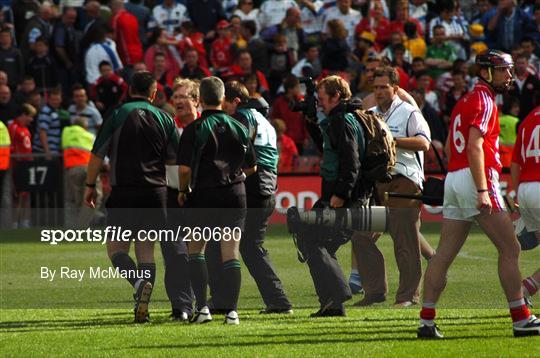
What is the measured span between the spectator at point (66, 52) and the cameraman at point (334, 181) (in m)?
13.7

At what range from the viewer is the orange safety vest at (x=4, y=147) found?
20969 millimetres

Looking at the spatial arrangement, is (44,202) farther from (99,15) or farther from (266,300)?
(266,300)

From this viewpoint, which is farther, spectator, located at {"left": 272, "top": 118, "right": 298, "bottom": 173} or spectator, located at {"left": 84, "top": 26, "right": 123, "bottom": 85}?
spectator, located at {"left": 84, "top": 26, "right": 123, "bottom": 85}

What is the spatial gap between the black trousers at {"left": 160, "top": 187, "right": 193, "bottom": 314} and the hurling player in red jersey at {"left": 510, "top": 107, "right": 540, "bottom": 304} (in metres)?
2.66

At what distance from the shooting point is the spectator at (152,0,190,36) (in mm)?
25500

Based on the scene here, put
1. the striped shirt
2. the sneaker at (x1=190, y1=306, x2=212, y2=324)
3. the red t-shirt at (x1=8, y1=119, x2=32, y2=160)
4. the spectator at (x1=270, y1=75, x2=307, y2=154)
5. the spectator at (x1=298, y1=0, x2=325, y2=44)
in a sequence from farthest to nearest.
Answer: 1. the spectator at (x1=298, y1=0, x2=325, y2=44)
2. the spectator at (x1=270, y1=75, x2=307, y2=154)
3. the striped shirt
4. the red t-shirt at (x1=8, y1=119, x2=32, y2=160)
5. the sneaker at (x1=190, y1=306, x2=212, y2=324)

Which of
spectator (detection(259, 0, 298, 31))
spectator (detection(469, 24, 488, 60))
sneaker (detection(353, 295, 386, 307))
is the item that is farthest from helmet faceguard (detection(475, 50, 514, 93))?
spectator (detection(259, 0, 298, 31))

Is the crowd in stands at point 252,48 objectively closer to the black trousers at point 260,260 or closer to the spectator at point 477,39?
the spectator at point 477,39

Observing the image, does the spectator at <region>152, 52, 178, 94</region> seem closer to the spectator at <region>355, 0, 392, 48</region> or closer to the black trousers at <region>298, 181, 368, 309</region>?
the spectator at <region>355, 0, 392, 48</region>

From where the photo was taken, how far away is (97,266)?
11945 mm

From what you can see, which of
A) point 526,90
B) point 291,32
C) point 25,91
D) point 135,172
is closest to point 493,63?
point 135,172

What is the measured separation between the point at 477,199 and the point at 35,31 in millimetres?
16434

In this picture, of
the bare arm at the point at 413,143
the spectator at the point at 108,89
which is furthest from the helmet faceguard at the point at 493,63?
the spectator at the point at 108,89

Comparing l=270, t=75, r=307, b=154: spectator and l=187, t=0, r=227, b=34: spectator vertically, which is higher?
l=187, t=0, r=227, b=34: spectator
